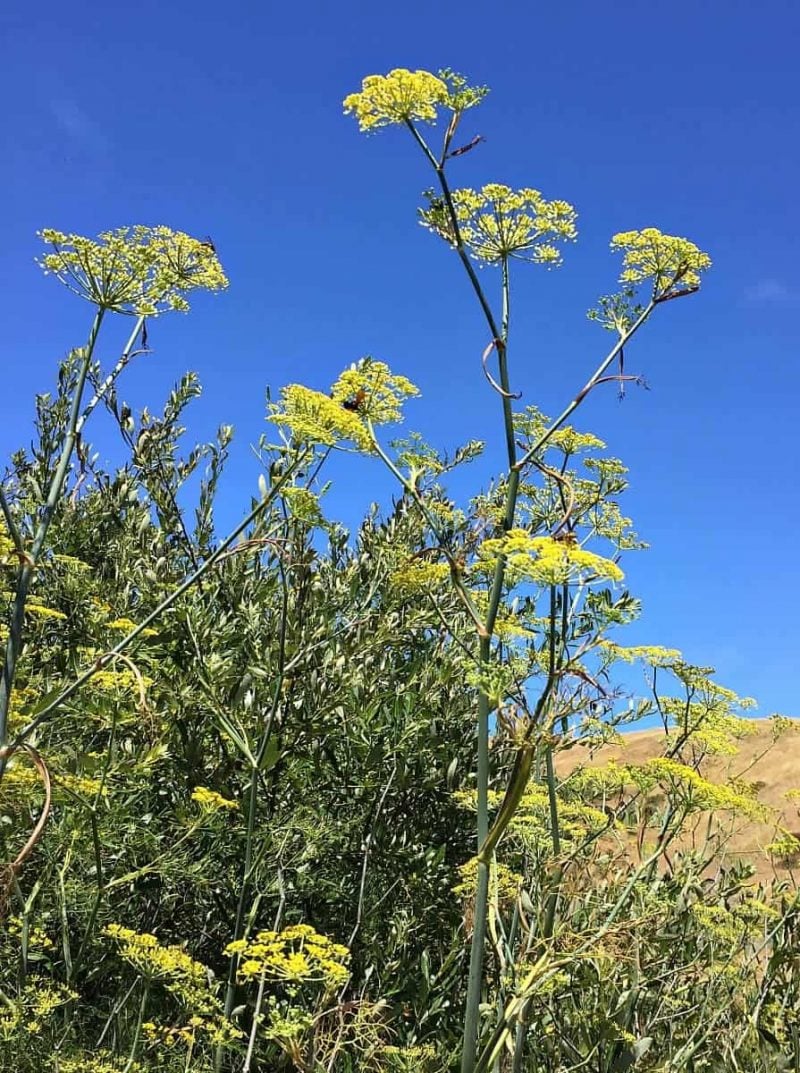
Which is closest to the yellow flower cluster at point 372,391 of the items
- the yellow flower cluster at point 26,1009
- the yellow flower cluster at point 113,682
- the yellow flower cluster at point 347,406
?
the yellow flower cluster at point 347,406

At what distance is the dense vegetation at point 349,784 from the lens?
9.61 ft

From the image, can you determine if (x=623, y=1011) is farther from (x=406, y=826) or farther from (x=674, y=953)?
(x=406, y=826)

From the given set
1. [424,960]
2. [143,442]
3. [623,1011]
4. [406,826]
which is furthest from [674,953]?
[143,442]

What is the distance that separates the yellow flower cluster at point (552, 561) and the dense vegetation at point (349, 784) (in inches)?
0.5

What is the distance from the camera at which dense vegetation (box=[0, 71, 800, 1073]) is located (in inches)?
115

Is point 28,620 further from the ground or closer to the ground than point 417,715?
closer to the ground

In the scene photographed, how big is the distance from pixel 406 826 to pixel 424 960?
99 centimetres

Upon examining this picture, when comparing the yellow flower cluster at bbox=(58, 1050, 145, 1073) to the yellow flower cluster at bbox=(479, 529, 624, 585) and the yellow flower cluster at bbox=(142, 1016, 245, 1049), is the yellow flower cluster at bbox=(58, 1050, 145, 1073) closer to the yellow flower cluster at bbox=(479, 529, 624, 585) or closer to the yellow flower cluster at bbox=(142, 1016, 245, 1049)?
the yellow flower cluster at bbox=(142, 1016, 245, 1049)

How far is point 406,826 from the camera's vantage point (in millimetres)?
5707

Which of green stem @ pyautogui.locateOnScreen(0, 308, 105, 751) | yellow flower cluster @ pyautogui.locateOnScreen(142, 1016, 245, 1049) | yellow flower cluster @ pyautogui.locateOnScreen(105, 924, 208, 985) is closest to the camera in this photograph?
green stem @ pyautogui.locateOnScreen(0, 308, 105, 751)

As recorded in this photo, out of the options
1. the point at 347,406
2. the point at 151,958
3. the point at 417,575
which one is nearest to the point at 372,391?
the point at 347,406

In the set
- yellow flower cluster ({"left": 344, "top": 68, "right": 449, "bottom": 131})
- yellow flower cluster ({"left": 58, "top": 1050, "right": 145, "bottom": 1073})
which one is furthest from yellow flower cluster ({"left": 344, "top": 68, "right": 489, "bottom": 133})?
yellow flower cluster ({"left": 58, "top": 1050, "right": 145, "bottom": 1073})

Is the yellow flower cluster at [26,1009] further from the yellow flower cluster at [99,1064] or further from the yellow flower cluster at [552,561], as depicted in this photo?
the yellow flower cluster at [552,561]

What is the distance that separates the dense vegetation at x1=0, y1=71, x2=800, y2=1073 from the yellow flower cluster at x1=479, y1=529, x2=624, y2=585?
12 mm
